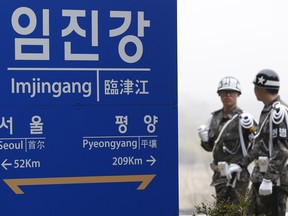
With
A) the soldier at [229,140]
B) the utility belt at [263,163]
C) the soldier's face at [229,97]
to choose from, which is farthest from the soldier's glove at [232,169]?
the utility belt at [263,163]

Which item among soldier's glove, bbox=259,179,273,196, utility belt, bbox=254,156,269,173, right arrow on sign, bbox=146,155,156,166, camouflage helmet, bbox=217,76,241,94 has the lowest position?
soldier's glove, bbox=259,179,273,196

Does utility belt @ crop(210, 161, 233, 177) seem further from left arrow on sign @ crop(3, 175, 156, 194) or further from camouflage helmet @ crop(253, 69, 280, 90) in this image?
left arrow on sign @ crop(3, 175, 156, 194)

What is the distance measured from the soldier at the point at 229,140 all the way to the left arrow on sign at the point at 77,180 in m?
3.52

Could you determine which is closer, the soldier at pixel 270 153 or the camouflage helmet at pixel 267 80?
the soldier at pixel 270 153

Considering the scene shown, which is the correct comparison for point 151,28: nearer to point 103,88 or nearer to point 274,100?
point 103,88

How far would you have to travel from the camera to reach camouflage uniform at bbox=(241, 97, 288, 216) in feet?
22.1

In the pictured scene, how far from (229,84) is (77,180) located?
13.0 feet

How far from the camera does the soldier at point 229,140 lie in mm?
7914

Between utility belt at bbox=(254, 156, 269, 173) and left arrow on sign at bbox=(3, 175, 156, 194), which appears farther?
utility belt at bbox=(254, 156, 269, 173)

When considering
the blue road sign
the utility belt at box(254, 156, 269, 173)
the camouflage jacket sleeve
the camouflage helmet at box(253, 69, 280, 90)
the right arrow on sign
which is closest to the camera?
the blue road sign

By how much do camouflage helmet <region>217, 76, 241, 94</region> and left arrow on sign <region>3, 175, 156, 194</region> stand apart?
12.3ft

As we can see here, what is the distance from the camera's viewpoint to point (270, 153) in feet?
22.4

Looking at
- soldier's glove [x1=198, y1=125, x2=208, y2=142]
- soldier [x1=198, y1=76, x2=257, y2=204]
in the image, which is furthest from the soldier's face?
soldier's glove [x1=198, y1=125, x2=208, y2=142]

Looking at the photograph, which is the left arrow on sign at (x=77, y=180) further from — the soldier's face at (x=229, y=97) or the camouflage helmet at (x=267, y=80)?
the soldier's face at (x=229, y=97)
